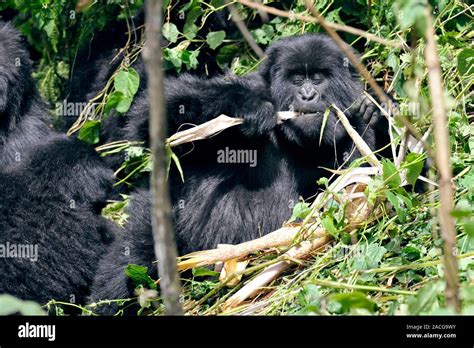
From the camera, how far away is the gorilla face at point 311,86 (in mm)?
5113

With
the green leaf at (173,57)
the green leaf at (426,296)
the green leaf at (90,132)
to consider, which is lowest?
the green leaf at (426,296)

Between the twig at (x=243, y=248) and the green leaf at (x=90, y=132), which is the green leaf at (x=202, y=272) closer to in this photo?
the twig at (x=243, y=248)

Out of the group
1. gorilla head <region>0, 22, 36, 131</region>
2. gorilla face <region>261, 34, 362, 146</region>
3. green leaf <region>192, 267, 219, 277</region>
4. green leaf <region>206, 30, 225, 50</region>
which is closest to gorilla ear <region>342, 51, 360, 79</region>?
gorilla face <region>261, 34, 362, 146</region>

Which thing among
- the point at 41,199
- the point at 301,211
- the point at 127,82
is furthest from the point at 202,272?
the point at 127,82

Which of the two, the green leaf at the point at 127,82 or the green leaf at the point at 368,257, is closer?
the green leaf at the point at 368,257

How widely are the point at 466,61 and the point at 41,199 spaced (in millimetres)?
2767

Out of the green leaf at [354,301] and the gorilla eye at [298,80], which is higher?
the gorilla eye at [298,80]

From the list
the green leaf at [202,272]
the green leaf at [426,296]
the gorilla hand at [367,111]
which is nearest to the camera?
the green leaf at [426,296]

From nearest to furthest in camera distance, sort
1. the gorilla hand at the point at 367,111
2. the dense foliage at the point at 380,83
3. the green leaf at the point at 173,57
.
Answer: the dense foliage at the point at 380,83 < the gorilla hand at the point at 367,111 < the green leaf at the point at 173,57

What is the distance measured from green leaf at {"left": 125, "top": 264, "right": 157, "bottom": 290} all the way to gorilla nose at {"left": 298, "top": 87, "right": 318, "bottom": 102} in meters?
1.41

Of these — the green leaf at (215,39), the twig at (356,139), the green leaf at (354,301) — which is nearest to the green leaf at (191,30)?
the green leaf at (215,39)

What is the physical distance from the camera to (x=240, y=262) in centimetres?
474

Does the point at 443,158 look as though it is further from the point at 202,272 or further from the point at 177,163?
the point at 177,163

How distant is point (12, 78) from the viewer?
545cm
